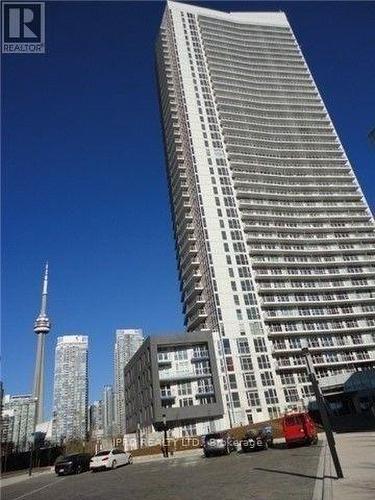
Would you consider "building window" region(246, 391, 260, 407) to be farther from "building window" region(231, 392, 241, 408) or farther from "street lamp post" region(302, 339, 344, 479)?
"street lamp post" region(302, 339, 344, 479)

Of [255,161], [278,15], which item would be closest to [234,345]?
[255,161]

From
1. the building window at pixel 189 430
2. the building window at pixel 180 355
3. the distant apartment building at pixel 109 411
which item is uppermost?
the distant apartment building at pixel 109 411

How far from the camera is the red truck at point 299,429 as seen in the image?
26.9 meters

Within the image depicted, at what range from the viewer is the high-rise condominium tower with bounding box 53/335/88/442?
167250mm

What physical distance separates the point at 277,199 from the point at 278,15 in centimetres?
7290

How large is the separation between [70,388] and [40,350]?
110 feet

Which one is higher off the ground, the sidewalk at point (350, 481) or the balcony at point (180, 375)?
the balcony at point (180, 375)

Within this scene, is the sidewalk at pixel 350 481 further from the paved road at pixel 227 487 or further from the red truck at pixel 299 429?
the red truck at pixel 299 429

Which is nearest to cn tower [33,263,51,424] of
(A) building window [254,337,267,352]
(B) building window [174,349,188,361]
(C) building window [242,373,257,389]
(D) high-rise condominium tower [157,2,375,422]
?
(D) high-rise condominium tower [157,2,375,422]

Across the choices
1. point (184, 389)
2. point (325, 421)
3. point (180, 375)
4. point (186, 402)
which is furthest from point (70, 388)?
point (325, 421)

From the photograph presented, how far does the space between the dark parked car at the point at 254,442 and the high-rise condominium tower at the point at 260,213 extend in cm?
4353

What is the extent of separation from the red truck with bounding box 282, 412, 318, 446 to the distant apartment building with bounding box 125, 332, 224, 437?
145ft

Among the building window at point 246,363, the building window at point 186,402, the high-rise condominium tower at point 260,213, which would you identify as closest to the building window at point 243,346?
the high-rise condominium tower at point 260,213

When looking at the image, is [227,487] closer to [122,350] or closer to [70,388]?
[122,350]
